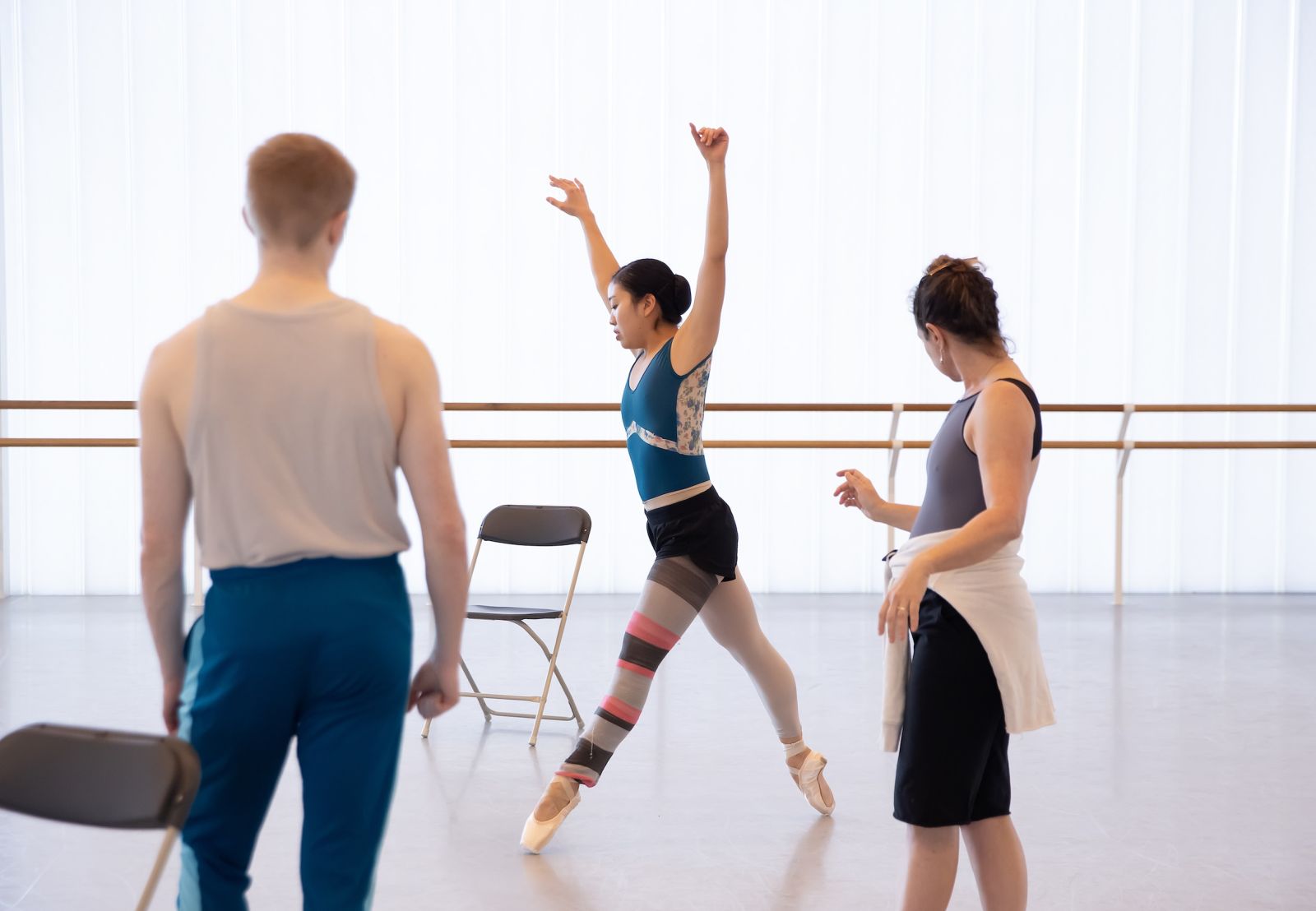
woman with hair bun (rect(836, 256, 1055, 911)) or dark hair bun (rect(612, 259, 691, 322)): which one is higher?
dark hair bun (rect(612, 259, 691, 322))

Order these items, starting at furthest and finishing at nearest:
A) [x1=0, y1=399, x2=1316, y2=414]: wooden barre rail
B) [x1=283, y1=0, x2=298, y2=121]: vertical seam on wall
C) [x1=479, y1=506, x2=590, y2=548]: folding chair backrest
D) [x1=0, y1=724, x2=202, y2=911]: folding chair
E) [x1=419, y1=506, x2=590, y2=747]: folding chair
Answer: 1. [x1=283, y1=0, x2=298, y2=121]: vertical seam on wall
2. [x1=0, y1=399, x2=1316, y2=414]: wooden barre rail
3. [x1=479, y1=506, x2=590, y2=548]: folding chair backrest
4. [x1=419, y1=506, x2=590, y2=747]: folding chair
5. [x1=0, y1=724, x2=202, y2=911]: folding chair

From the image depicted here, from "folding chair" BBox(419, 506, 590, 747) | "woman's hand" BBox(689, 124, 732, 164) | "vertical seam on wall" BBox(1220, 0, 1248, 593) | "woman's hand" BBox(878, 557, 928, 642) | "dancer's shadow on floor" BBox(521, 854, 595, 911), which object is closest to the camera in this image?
"woman's hand" BBox(878, 557, 928, 642)

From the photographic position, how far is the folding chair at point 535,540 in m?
3.56

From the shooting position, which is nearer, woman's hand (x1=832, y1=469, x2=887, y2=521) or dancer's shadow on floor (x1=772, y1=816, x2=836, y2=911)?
woman's hand (x1=832, y1=469, x2=887, y2=521)

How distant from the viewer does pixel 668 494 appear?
269cm

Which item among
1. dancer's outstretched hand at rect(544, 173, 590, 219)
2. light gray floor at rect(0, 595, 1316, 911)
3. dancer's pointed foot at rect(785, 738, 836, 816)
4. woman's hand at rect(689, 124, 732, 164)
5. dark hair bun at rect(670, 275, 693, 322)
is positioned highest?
woman's hand at rect(689, 124, 732, 164)

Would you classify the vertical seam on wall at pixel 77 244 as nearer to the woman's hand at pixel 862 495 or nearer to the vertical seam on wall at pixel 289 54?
the vertical seam on wall at pixel 289 54

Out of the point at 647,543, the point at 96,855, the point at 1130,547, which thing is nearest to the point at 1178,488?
the point at 1130,547

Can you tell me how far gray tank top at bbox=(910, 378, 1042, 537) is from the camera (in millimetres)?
1746

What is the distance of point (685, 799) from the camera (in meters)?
2.96

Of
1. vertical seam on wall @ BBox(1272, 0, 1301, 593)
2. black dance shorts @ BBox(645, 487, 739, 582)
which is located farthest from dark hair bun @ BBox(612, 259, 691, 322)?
vertical seam on wall @ BBox(1272, 0, 1301, 593)

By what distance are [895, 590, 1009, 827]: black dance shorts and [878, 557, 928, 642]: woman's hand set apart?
119 millimetres

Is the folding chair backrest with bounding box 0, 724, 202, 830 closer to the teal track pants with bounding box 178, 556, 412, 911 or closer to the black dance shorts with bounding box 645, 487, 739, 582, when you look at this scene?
the teal track pants with bounding box 178, 556, 412, 911

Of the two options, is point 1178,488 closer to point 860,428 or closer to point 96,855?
point 860,428
